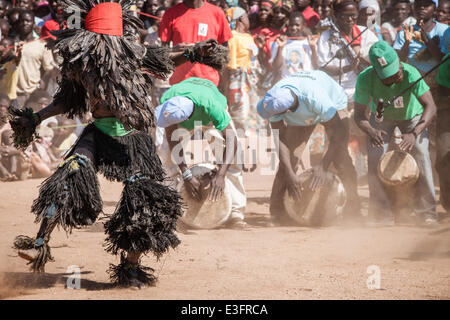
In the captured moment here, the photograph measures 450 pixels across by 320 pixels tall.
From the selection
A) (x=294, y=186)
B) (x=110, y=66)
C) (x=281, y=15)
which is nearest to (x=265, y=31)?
(x=281, y=15)

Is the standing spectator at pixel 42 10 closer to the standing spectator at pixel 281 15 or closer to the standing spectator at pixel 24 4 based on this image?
the standing spectator at pixel 24 4

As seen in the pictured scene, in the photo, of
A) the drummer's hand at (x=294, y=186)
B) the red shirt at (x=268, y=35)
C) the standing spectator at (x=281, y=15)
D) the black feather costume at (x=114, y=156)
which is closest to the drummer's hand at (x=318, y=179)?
the drummer's hand at (x=294, y=186)

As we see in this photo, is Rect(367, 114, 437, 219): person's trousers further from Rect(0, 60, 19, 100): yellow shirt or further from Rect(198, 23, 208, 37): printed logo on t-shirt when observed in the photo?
Rect(0, 60, 19, 100): yellow shirt

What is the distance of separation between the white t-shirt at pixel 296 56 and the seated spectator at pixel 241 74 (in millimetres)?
523

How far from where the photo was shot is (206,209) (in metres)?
7.26

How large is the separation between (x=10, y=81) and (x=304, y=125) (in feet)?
18.7

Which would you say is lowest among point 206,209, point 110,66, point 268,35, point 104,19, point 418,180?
point 206,209

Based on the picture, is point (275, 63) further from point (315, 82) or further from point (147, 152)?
point (147, 152)

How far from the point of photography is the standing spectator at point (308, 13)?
1134cm

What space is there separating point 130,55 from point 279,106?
2.94 meters

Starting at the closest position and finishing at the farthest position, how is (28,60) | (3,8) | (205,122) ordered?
1. (205,122)
2. (28,60)
3. (3,8)

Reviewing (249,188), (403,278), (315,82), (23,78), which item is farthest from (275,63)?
(403,278)

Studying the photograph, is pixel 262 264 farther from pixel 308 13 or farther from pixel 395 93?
pixel 308 13

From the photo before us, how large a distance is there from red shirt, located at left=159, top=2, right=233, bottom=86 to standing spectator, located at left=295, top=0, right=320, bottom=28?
331cm
